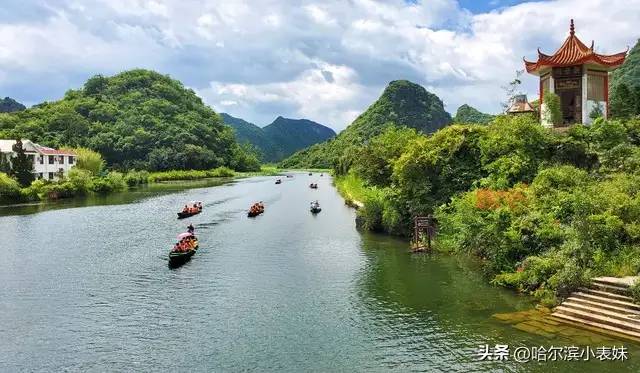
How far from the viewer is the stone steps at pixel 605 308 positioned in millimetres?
18047

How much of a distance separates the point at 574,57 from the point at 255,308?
3192 cm

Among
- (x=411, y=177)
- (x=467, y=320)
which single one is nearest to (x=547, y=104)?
(x=411, y=177)

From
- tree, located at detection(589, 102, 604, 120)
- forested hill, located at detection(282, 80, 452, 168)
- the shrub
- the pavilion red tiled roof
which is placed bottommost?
the shrub

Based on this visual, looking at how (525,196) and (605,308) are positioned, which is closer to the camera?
(605,308)

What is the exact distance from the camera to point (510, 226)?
25812 millimetres

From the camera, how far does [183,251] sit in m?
32.2

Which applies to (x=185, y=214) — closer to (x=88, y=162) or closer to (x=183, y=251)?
(x=183, y=251)

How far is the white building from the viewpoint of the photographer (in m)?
78.8

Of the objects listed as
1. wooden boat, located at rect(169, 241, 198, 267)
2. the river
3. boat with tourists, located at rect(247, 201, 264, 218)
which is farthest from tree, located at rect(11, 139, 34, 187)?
wooden boat, located at rect(169, 241, 198, 267)

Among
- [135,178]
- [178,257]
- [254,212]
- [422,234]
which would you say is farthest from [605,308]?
[135,178]

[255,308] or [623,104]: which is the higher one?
[623,104]

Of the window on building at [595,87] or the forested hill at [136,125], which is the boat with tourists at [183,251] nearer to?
the window on building at [595,87]

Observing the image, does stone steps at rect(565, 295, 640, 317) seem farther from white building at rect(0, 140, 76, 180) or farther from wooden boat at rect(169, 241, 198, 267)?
white building at rect(0, 140, 76, 180)

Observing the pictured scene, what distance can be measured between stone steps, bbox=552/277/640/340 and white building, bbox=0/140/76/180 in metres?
76.0
